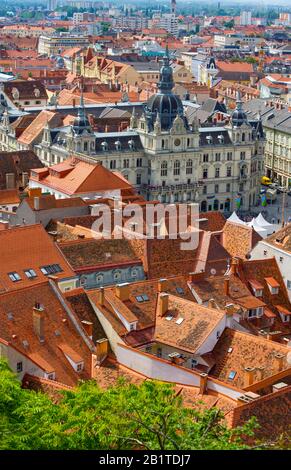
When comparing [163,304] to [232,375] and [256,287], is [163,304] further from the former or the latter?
[256,287]

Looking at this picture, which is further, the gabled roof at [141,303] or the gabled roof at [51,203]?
the gabled roof at [51,203]

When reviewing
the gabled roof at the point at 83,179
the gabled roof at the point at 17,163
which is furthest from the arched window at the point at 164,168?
the gabled roof at the point at 83,179

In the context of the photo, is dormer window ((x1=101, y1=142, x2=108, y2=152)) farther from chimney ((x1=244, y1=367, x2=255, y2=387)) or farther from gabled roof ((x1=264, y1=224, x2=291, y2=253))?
chimney ((x1=244, y1=367, x2=255, y2=387))

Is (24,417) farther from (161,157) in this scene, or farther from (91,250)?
(161,157)

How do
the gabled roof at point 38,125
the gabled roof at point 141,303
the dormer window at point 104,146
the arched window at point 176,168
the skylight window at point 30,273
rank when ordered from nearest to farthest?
the gabled roof at point 141,303
the skylight window at point 30,273
the dormer window at point 104,146
the arched window at point 176,168
the gabled roof at point 38,125

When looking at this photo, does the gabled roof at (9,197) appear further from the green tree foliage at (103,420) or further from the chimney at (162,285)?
the green tree foliage at (103,420)

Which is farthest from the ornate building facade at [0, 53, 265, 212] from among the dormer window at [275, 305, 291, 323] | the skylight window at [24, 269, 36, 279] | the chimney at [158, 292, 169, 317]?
the chimney at [158, 292, 169, 317]

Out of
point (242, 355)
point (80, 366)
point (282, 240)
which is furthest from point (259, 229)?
point (80, 366)
